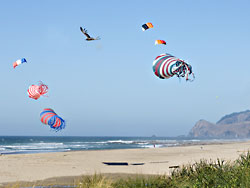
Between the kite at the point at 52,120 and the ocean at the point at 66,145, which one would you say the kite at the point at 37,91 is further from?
the ocean at the point at 66,145

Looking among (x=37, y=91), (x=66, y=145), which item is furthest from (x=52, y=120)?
(x=66, y=145)

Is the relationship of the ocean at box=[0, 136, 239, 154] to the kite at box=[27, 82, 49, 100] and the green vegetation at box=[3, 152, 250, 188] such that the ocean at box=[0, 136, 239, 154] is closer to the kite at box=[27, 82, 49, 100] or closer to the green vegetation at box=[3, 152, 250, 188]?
the kite at box=[27, 82, 49, 100]

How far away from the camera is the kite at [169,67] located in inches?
492

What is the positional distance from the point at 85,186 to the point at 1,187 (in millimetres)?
6167

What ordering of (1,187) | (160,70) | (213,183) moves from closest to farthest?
(213,183) → (160,70) → (1,187)

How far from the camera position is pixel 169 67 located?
12.8m

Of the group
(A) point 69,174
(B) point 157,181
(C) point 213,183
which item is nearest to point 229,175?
(C) point 213,183

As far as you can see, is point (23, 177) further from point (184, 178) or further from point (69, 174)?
point (184, 178)

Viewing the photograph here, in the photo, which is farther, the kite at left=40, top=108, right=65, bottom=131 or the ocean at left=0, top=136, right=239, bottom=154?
the ocean at left=0, top=136, right=239, bottom=154

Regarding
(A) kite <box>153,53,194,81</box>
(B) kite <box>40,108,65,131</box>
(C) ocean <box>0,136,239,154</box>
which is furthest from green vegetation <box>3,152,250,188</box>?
(C) ocean <box>0,136,239,154</box>

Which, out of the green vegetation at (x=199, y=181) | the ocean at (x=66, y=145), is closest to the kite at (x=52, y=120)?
the green vegetation at (x=199, y=181)

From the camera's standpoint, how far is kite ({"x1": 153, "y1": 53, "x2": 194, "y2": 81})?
1249 centimetres

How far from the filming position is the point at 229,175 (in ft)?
30.5

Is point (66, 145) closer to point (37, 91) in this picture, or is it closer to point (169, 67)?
point (37, 91)
